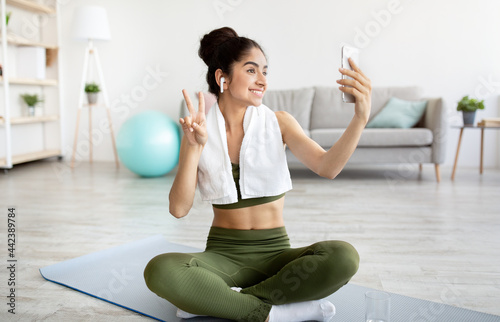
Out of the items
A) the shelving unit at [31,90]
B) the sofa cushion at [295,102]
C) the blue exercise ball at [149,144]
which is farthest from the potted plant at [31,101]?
the sofa cushion at [295,102]

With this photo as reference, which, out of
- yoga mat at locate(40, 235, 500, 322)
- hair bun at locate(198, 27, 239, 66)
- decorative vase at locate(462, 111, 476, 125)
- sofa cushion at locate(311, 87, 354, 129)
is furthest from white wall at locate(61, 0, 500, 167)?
hair bun at locate(198, 27, 239, 66)

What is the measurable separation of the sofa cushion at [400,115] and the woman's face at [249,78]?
2978mm

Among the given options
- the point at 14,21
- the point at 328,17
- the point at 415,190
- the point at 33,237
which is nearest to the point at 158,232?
the point at 33,237

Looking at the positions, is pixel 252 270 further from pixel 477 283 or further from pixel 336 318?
pixel 477 283

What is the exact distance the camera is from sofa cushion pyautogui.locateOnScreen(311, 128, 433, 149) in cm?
400

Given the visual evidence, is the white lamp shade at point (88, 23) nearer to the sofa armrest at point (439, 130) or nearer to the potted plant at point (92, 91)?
the potted plant at point (92, 91)

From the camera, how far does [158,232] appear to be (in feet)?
8.32

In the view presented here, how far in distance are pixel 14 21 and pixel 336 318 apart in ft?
15.8

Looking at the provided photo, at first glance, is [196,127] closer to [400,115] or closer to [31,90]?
[400,115]

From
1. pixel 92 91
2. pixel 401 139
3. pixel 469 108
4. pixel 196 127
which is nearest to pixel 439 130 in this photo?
pixel 401 139

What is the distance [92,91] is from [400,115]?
3028 millimetres

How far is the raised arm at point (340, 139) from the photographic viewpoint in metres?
1.25

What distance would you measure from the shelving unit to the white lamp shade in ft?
1.54

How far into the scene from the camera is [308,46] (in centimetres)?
502
